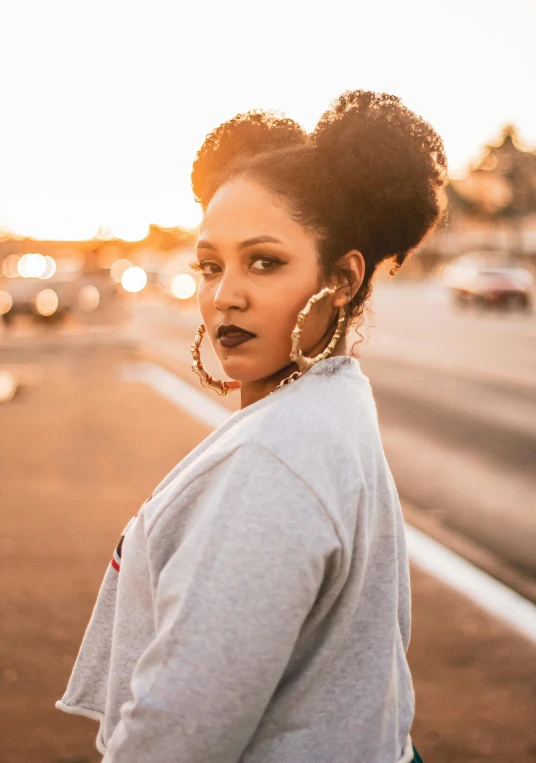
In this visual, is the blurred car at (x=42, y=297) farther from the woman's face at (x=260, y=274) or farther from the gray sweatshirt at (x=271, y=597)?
the gray sweatshirt at (x=271, y=597)

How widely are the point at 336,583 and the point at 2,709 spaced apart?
9.12ft

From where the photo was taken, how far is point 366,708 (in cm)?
139

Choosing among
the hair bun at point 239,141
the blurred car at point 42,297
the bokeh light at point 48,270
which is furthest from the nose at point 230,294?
the bokeh light at point 48,270

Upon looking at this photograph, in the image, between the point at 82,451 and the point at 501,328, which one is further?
the point at 501,328

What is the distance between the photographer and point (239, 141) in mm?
1609

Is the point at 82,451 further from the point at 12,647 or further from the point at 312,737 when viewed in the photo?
the point at 312,737

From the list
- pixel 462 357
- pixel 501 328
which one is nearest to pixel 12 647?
pixel 462 357

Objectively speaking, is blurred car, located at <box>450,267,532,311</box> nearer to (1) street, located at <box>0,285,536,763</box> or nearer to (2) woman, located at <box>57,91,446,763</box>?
(1) street, located at <box>0,285,536,763</box>

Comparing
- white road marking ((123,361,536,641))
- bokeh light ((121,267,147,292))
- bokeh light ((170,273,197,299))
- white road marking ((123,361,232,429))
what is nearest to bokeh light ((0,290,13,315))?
white road marking ((123,361,232,429))

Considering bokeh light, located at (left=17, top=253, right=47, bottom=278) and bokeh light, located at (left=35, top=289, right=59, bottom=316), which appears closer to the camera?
bokeh light, located at (left=35, top=289, right=59, bottom=316)

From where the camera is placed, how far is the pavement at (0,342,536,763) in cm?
344

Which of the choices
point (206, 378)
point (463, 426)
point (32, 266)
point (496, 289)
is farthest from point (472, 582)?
point (496, 289)

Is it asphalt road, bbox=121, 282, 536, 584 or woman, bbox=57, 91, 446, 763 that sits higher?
woman, bbox=57, 91, 446, 763

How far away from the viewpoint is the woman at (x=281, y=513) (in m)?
1.22
